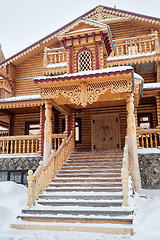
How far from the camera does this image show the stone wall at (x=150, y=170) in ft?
33.7

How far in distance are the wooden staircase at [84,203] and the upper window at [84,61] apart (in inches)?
196

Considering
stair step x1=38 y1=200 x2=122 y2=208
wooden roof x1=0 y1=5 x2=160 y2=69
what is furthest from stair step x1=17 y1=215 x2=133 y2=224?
wooden roof x1=0 y1=5 x2=160 y2=69

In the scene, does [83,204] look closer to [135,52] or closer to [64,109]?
[64,109]

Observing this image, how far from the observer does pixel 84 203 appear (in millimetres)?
A: 6754

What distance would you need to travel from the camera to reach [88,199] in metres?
7.09

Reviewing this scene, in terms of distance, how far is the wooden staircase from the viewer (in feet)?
19.0

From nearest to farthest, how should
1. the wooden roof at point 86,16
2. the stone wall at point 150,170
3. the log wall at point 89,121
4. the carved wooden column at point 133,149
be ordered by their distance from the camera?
the carved wooden column at point 133,149 < the stone wall at point 150,170 < the log wall at point 89,121 < the wooden roof at point 86,16

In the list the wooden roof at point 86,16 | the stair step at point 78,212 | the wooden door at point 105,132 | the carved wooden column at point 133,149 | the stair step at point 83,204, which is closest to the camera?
the stair step at point 78,212

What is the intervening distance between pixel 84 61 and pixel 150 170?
6.55 metres

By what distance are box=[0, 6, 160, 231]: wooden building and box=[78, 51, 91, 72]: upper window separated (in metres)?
0.05

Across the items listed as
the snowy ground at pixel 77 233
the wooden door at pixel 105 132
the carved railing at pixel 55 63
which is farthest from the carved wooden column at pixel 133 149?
the carved railing at pixel 55 63

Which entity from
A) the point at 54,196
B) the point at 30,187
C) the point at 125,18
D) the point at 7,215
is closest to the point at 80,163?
the point at 54,196

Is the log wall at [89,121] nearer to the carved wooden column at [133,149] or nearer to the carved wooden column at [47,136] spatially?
the carved wooden column at [133,149]

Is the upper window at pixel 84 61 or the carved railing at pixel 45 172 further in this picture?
the upper window at pixel 84 61
